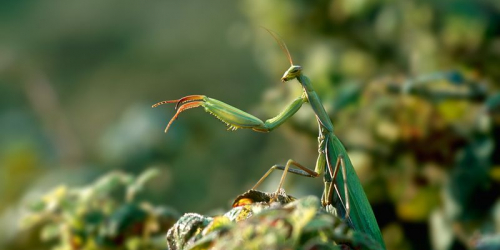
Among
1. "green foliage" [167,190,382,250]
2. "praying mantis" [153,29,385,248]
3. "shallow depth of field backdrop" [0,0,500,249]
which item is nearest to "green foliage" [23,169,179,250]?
"praying mantis" [153,29,385,248]

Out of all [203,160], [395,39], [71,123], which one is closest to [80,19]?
[71,123]

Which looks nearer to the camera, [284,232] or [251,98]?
[284,232]

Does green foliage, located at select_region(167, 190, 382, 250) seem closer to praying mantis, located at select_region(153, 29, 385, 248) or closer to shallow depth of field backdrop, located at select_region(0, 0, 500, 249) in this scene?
praying mantis, located at select_region(153, 29, 385, 248)

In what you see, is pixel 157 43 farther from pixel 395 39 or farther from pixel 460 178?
pixel 460 178

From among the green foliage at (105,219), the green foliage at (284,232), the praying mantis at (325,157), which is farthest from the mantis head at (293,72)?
the green foliage at (284,232)

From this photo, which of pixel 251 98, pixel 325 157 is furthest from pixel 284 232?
pixel 251 98

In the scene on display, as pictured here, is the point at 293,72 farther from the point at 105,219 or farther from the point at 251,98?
the point at 251,98
